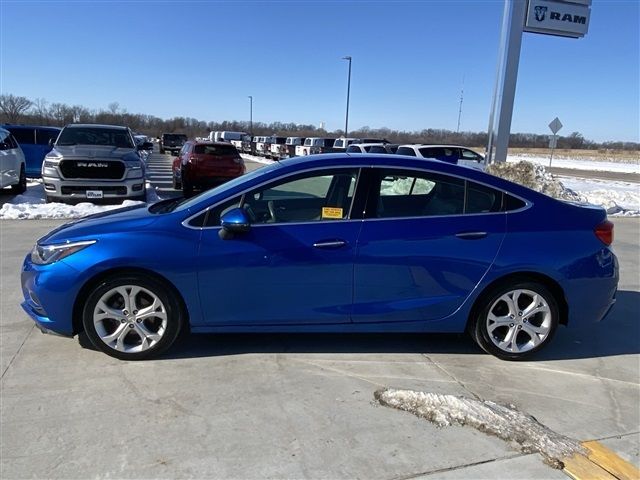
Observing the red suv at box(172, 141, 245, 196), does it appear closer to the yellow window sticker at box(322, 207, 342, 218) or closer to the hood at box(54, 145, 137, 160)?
the hood at box(54, 145, 137, 160)

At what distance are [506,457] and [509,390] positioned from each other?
88cm

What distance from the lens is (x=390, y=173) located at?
4062mm

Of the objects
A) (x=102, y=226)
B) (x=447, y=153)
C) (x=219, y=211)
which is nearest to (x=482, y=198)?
(x=219, y=211)

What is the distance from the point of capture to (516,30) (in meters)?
16.3

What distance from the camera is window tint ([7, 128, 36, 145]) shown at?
1644 cm

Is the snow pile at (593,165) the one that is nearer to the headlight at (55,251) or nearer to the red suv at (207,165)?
the red suv at (207,165)

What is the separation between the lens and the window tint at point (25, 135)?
1644cm

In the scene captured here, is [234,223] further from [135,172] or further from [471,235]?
[135,172]

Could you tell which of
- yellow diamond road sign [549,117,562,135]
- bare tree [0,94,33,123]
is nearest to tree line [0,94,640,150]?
bare tree [0,94,33,123]

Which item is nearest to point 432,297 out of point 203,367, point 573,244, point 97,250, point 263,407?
point 573,244

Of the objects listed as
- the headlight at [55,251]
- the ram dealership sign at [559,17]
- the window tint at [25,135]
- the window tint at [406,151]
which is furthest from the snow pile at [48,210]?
the ram dealership sign at [559,17]

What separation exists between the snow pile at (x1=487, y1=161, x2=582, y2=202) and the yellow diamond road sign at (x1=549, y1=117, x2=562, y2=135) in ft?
31.1

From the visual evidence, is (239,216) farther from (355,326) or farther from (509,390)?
(509,390)

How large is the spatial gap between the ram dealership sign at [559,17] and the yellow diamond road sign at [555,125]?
634 cm
